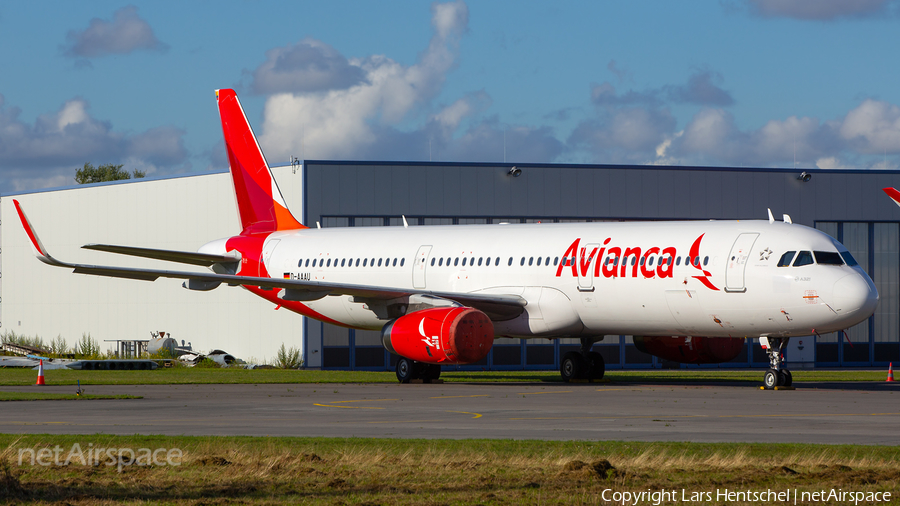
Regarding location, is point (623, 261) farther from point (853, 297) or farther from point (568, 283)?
point (853, 297)

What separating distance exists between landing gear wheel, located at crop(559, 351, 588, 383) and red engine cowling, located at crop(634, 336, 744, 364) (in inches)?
87.2

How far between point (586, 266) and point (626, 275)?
4.23 feet

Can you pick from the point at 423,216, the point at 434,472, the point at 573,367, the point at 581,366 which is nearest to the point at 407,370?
the point at 573,367

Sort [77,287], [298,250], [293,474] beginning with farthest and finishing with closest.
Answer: [77,287] < [298,250] < [293,474]

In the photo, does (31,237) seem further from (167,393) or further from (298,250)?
(298,250)

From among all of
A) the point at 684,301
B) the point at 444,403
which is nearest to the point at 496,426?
the point at 444,403

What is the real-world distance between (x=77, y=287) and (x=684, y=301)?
34.3 metres

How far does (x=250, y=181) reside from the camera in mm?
39125

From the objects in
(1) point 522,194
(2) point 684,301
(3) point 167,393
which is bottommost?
(3) point 167,393

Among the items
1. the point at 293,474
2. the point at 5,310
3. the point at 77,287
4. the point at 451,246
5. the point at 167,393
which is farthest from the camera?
the point at 5,310

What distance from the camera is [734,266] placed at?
2672cm

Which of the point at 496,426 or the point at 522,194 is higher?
the point at 522,194

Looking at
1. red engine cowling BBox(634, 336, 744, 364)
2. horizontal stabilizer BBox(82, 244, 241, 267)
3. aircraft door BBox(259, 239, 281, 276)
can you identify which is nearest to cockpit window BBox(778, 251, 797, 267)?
red engine cowling BBox(634, 336, 744, 364)

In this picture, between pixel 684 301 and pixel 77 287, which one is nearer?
pixel 684 301
